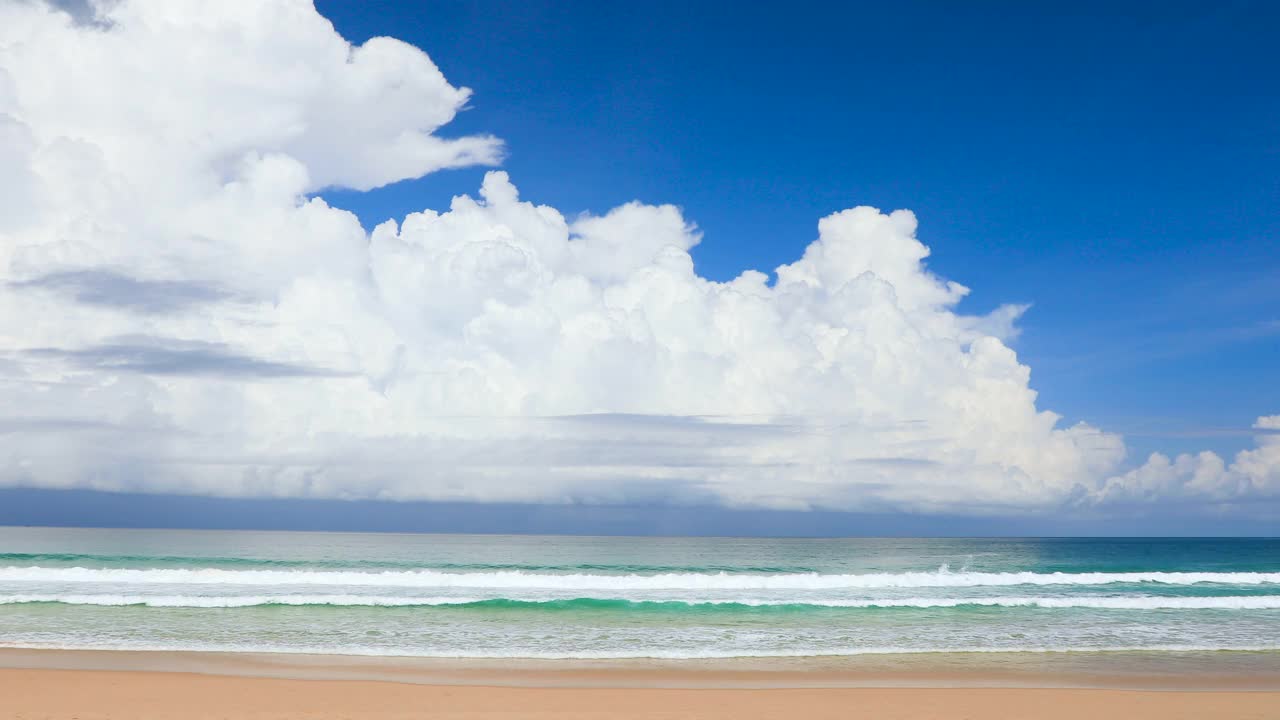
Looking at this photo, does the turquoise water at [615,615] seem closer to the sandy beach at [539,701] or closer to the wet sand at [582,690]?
the wet sand at [582,690]

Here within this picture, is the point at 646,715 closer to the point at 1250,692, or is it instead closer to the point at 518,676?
the point at 518,676

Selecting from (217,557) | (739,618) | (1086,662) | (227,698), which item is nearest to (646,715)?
(227,698)

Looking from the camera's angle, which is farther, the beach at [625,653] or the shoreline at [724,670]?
the shoreline at [724,670]

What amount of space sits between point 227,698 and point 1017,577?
1394 inches

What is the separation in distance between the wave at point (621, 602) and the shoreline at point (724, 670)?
7.94 m

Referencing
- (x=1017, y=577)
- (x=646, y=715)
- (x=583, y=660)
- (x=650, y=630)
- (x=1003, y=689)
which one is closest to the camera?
(x=646, y=715)

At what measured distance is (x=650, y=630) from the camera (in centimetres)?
1994

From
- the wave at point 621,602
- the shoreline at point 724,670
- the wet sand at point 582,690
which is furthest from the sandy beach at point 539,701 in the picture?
the wave at point 621,602

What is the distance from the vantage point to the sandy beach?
37.0 ft

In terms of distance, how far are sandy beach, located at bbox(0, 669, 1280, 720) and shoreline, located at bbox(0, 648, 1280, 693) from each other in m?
0.50

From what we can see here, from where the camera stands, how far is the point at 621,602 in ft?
86.2

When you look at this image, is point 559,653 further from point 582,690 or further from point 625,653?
point 582,690

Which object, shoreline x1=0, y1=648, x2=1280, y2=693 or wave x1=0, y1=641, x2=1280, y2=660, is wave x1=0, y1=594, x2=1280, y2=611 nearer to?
wave x1=0, y1=641, x2=1280, y2=660

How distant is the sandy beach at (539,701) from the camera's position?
37.0 feet
